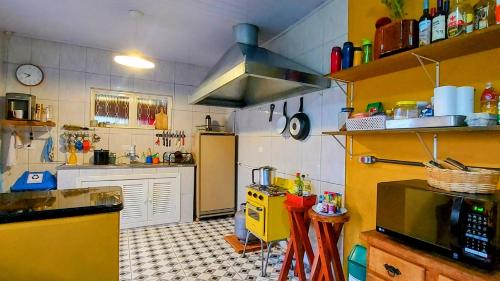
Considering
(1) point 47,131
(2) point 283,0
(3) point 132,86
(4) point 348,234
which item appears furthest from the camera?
(3) point 132,86

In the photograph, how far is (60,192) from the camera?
1.28m

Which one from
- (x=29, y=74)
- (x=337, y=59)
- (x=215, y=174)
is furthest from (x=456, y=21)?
(x=29, y=74)

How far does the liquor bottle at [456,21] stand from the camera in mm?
1140

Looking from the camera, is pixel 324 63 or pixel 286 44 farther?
pixel 286 44

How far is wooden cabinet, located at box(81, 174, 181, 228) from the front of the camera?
3201 mm

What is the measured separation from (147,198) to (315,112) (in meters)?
2.40

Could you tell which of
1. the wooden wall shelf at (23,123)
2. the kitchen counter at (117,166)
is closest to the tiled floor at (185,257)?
the kitchen counter at (117,166)

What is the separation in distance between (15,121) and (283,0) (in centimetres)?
306

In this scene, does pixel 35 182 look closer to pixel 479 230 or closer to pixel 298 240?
pixel 298 240

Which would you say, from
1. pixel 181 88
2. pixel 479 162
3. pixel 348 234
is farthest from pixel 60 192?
pixel 181 88

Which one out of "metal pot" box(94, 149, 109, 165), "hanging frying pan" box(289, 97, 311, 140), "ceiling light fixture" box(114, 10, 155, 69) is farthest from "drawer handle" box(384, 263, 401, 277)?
"metal pot" box(94, 149, 109, 165)

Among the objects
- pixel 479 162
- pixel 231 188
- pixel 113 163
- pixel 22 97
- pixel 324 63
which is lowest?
pixel 231 188

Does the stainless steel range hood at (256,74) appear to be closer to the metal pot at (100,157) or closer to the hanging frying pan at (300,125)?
the hanging frying pan at (300,125)

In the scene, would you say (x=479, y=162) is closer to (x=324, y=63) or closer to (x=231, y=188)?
(x=324, y=63)
